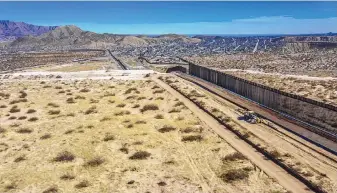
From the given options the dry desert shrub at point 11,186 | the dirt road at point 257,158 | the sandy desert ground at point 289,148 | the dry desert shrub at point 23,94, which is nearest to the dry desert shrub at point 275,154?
the sandy desert ground at point 289,148

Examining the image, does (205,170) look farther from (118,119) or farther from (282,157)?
(118,119)

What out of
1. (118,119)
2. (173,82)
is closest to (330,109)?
(118,119)

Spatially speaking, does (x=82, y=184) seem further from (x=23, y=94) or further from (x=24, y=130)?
(x=23, y=94)

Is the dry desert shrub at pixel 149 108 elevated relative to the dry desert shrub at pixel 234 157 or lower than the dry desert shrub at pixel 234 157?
lower

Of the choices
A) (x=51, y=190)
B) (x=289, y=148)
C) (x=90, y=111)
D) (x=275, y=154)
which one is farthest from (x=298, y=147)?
(x=90, y=111)

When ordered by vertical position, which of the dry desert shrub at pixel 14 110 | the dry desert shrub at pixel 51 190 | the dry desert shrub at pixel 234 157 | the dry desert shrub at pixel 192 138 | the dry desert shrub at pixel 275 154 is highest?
the dry desert shrub at pixel 275 154

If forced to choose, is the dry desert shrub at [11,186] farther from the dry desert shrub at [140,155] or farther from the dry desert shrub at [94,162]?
the dry desert shrub at [140,155]

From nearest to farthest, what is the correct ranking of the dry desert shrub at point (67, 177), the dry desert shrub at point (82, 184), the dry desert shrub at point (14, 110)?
the dry desert shrub at point (82, 184)
the dry desert shrub at point (67, 177)
the dry desert shrub at point (14, 110)

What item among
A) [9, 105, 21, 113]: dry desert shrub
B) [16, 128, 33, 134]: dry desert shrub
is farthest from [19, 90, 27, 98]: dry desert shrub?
[16, 128, 33, 134]: dry desert shrub
